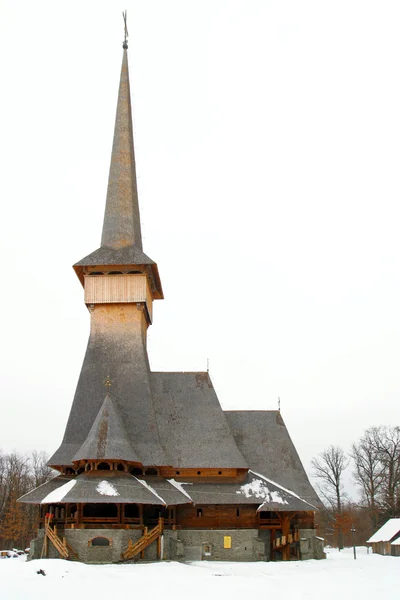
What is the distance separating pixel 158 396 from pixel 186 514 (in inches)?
269

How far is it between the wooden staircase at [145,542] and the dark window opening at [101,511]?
7.89ft

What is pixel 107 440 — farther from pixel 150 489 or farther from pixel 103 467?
pixel 150 489

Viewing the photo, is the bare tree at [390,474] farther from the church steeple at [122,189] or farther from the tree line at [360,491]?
the church steeple at [122,189]

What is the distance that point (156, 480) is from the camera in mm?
33375

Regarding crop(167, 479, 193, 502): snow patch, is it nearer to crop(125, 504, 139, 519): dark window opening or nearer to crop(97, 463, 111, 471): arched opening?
crop(125, 504, 139, 519): dark window opening

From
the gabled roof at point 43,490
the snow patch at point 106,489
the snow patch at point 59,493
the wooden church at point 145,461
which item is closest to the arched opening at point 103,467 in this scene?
the wooden church at point 145,461

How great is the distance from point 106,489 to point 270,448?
11.3 m

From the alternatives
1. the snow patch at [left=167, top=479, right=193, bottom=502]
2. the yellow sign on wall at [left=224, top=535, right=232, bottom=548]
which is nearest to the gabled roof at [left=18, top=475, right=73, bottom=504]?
the snow patch at [left=167, top=479, right=193, bottom=502]

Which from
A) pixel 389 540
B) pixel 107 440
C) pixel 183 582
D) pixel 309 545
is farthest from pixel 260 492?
pixel 389 540

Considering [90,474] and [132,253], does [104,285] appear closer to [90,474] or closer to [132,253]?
[132,253]

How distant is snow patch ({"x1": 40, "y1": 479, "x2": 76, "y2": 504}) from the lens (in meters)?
29.6

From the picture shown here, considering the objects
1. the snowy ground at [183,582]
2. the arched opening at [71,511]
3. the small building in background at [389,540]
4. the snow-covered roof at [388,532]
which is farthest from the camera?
the snow-covered roof at [388,532]

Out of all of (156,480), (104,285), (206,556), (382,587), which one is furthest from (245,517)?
(104,285)

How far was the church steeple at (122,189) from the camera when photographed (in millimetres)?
40500
